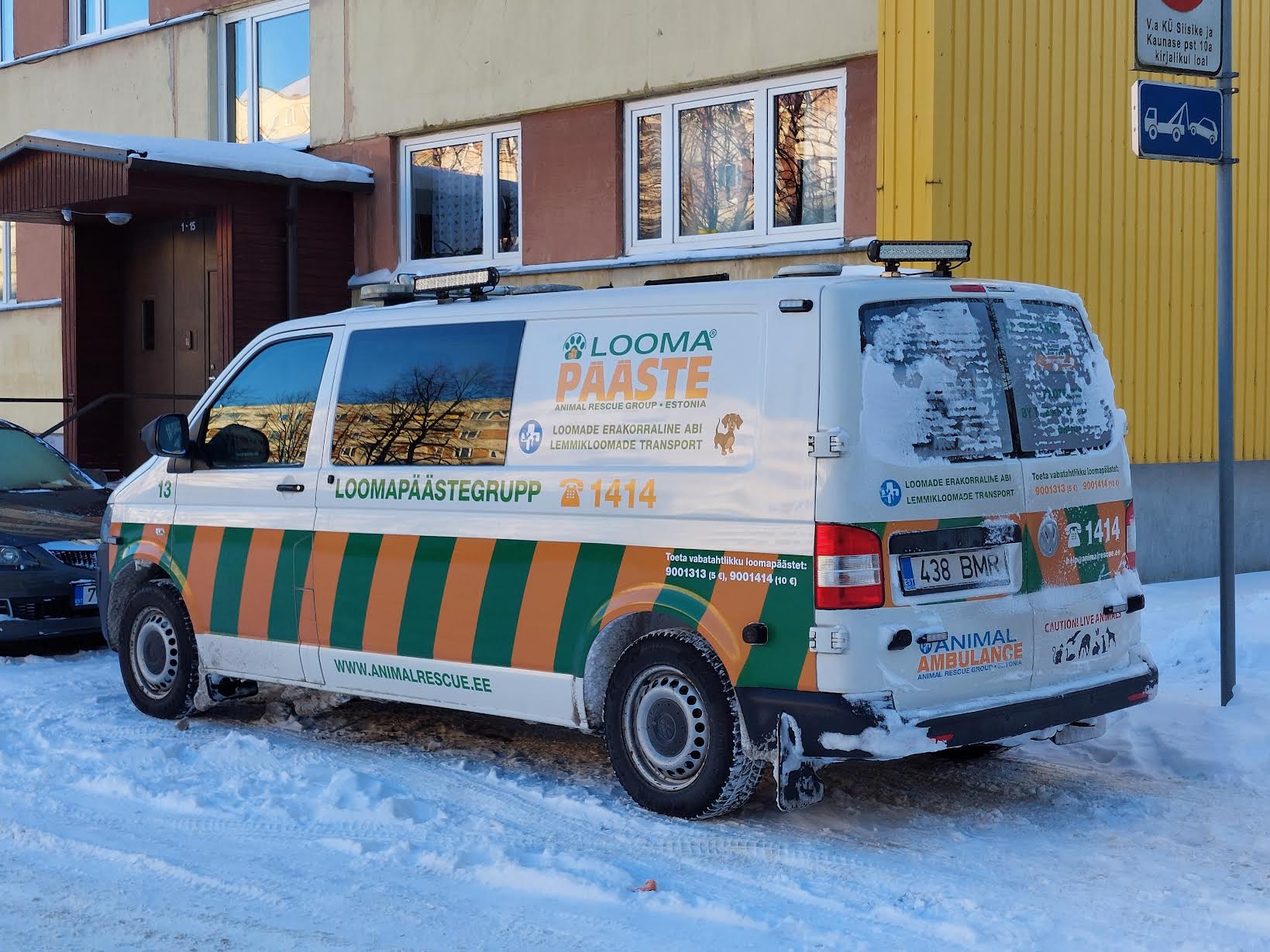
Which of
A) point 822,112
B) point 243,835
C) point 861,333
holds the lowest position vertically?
point 243,835

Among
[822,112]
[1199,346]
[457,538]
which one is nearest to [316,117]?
[822,112]

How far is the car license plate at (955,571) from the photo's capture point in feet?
18.2

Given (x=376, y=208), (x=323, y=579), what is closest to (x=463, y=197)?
(x=376, y=208)

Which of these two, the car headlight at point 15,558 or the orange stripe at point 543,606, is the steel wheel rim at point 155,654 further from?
the orange stripe at point 543,606

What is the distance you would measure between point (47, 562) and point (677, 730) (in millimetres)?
5622

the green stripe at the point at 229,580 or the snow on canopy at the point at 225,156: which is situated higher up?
the snow on canopy at the point at 225,156

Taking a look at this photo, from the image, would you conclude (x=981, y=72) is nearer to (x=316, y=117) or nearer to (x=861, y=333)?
(x=861, y=333)

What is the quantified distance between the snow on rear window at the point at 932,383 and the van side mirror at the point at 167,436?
3.84m

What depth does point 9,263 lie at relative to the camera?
Answer: 20.3 m

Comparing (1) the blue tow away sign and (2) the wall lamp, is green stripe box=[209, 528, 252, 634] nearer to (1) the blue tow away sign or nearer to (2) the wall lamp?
(1) the blue tow away sign

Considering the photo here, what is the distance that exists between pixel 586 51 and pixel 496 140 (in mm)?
1473

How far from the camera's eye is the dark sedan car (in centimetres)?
977

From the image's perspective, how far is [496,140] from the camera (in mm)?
14406

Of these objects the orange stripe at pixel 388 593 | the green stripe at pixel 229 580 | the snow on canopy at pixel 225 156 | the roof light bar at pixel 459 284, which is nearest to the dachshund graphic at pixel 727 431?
the roof light bar at pixel 459 284
